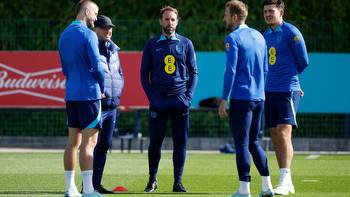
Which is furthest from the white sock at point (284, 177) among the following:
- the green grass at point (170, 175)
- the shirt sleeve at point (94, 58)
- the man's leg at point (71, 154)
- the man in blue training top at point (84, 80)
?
the shirt sleeve at point (94, 58)

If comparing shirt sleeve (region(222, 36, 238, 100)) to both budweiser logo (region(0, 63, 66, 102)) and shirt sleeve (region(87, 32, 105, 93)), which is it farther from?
budweiser logo (region(0, 63, 66, 102))

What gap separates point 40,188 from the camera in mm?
13859

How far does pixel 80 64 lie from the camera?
11883mm

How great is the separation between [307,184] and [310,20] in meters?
10.6

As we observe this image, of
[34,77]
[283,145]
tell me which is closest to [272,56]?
[283,145]

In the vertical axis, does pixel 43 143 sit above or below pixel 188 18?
below

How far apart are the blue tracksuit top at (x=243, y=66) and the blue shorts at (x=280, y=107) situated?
3.86ft

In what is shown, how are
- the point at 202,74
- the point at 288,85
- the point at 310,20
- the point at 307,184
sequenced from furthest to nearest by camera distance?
the point at 310,20 → the point at 202,74 → the point at 307,184 → the point at 288,85

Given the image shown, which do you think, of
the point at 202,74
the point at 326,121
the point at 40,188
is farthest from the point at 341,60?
the point at 40,188

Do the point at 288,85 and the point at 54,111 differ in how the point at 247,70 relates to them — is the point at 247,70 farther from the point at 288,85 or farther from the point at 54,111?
the point at 54,111

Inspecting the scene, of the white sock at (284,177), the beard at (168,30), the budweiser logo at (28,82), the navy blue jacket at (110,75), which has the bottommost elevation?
the white sock at (284,177)

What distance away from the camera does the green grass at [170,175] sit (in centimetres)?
1355

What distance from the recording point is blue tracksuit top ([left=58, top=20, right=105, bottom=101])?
11.8 metres

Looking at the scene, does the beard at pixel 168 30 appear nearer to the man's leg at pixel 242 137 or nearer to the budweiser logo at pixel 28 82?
the man's leg at pixel 242 137
